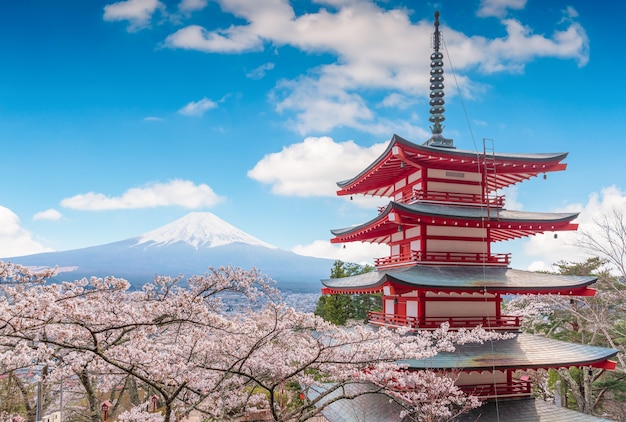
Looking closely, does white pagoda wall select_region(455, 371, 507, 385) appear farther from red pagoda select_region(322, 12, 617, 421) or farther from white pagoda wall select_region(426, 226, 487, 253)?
white pagoda wall select_region(426, 226, 487, 253)

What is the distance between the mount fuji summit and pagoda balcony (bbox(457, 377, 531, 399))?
58.6 m

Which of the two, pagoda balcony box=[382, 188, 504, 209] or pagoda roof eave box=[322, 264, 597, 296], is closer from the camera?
pagoda roof eave box=[322, 264, 597, 296]

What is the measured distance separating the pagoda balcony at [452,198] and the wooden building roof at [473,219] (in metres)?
0.18

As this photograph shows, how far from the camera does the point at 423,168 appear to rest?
13055 mm

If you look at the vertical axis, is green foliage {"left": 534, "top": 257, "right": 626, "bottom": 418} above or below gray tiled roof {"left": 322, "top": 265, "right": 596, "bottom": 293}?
below

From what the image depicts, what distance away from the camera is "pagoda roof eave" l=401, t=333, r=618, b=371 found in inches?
403

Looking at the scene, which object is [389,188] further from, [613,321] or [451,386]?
[613,321]

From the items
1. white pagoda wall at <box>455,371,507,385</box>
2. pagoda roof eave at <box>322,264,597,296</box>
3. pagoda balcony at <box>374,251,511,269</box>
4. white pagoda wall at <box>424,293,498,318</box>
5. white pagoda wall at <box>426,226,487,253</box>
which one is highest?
white pagoda wall at <box>426,226,487,253</box>

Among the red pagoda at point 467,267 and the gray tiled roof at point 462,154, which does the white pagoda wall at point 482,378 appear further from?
the gray tiled roof at point 462,154

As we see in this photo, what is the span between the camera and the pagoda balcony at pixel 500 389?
11203 mm

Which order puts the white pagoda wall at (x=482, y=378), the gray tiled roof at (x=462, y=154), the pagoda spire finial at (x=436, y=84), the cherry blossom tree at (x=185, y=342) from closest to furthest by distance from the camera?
the cherry blossom tree at (x=185, y=342) < the white pagoda wall at (x=482, y=378) < the gray tiled roof at (x=462, y=154) < the pagoda spire finial at (x=436, y=84)

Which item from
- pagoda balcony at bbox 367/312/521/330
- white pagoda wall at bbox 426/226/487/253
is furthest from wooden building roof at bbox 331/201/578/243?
pagoda balcony at bbox 367/312/521/330

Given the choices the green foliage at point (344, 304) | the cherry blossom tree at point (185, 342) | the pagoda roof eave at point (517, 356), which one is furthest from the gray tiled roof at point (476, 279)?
the green foliage at point (344, 304)

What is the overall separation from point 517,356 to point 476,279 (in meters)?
2.06
